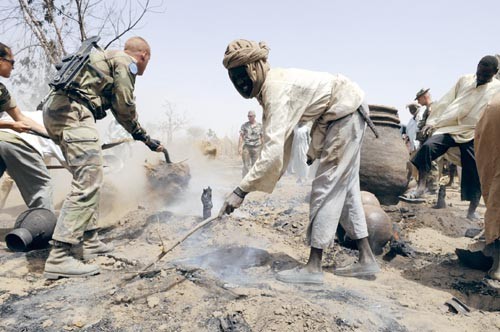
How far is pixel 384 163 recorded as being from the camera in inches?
213

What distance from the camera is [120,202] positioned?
573cm

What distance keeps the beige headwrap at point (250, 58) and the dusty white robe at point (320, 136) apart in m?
0.07

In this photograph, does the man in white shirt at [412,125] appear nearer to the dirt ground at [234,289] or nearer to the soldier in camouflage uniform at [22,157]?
the dirt ground at [234,289]

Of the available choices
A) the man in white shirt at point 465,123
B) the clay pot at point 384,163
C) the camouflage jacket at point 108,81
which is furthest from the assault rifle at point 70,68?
the man in white shirt at point 465,123

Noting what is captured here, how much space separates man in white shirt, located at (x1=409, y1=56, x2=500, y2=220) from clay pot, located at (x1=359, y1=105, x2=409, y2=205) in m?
0.41

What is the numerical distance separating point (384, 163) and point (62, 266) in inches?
177

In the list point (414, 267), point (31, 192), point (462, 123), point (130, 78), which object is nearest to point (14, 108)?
point (31, 192)

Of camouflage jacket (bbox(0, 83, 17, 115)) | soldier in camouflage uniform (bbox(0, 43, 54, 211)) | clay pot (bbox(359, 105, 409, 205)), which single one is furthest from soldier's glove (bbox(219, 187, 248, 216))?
clay pot (bbox(359, 105, 409, 205))

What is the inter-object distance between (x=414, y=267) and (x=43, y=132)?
4330mm

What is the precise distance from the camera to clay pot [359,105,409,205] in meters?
5.41

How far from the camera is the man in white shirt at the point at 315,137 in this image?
2732mm

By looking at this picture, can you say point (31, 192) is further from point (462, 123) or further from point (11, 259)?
point (462, 123)

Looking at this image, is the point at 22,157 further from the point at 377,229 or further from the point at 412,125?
the point at 412,125

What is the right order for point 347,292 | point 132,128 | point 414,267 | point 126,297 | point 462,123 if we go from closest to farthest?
1. point 126,297
2. point 347,292
3. point 414,267
4. point 132,128
5. point 462,123
